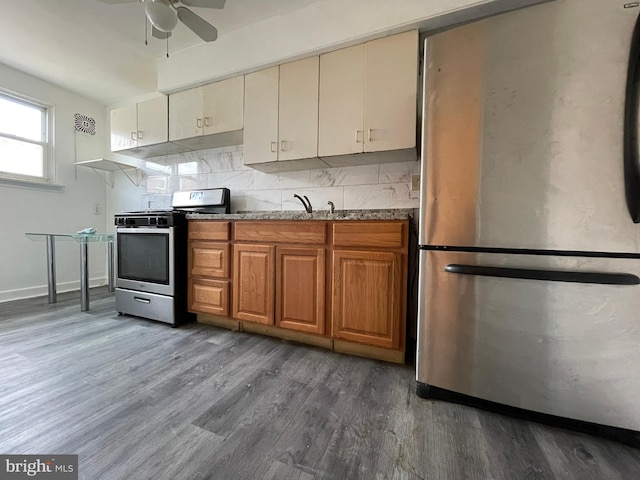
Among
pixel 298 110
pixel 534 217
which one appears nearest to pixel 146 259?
pixel 298 110

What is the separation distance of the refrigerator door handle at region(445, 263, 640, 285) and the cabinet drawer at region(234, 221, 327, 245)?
83 cm

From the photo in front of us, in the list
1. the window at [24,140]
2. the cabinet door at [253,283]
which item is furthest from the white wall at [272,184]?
the window at [24,140]

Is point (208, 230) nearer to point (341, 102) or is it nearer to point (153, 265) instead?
point (153, 265)

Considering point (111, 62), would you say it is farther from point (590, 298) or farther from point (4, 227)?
point (590, 298)

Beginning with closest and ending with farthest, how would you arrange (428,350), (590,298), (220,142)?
(590,298) → (428,350) → (220,142)

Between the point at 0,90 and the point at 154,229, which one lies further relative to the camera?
the point at 0,90

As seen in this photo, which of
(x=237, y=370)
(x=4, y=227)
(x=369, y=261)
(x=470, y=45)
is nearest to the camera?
(x=470, y=45)

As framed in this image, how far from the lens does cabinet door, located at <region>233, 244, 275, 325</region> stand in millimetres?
1916

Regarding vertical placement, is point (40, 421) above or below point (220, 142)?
below

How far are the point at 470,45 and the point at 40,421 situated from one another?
245cm

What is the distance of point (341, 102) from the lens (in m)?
1.92

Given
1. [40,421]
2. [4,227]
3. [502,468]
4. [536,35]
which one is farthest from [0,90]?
[502,468]

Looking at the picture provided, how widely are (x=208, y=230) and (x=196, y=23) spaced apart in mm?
1392

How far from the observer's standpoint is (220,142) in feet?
8.57
